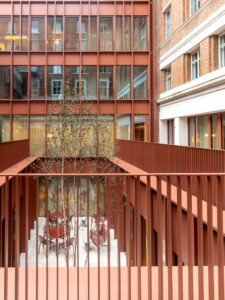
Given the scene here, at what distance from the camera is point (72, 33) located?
22.5 metres

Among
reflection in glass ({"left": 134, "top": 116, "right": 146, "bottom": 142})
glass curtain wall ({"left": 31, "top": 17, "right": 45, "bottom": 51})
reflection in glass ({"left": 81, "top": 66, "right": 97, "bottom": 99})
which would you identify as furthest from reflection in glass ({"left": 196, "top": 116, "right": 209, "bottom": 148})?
glass curtain wall ({"left": 31, "top": 17, "right": 45, "bottom": 51})

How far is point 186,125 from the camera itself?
58.4 ft

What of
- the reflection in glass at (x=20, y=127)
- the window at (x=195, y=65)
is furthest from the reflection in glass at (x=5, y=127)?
the window at (x=195, y=65)

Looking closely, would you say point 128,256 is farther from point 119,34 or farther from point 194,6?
point 119,34

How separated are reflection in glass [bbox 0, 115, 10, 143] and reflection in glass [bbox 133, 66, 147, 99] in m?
10.7

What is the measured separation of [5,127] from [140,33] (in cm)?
1346

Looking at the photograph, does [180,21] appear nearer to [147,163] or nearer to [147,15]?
[147,15]

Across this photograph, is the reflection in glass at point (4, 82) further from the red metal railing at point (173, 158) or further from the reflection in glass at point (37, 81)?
the red metal railing at point (173, 158)

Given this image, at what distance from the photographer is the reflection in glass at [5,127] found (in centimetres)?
2220

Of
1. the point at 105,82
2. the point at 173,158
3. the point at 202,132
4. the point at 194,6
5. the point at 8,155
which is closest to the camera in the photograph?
the point at 173,158

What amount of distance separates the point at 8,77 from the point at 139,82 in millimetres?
10662

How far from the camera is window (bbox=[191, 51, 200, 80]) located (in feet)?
52.0

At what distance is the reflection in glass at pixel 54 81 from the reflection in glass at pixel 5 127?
392cm

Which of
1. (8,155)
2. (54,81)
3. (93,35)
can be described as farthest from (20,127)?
(93,35)
